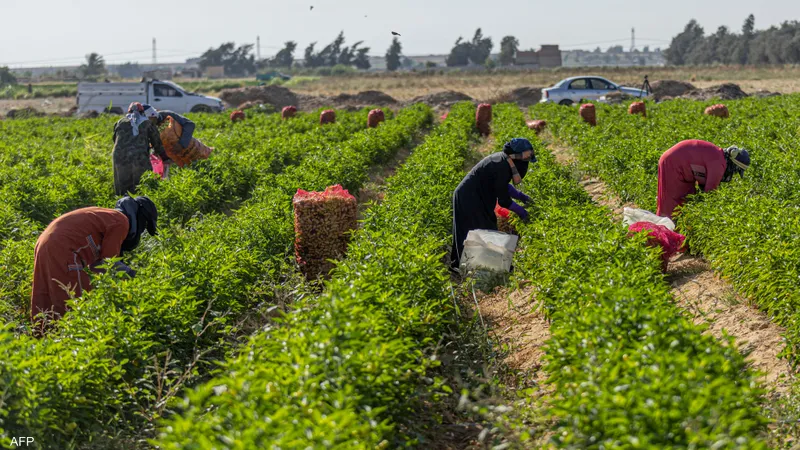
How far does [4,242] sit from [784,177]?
8.15 m

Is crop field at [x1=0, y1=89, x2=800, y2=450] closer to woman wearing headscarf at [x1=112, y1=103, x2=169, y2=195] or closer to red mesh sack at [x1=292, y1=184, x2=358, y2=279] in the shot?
red mesh sack at [x1=292, y1=184, x2=358, y2=279]

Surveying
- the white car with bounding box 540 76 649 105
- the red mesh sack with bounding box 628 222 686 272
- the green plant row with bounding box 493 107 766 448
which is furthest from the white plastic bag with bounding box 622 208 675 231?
the white car with bounding box 540 76 649 105

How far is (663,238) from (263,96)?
120 feet

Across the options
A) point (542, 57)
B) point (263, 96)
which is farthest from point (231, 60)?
point (263, 96)

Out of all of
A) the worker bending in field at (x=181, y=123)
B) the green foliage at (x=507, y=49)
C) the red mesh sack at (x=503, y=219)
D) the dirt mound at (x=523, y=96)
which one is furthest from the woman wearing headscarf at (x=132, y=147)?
the green foliage at (x=507, y=49)

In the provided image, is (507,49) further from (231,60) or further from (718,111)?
(718,111)

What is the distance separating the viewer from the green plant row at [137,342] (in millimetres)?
4086

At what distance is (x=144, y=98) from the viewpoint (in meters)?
30.6

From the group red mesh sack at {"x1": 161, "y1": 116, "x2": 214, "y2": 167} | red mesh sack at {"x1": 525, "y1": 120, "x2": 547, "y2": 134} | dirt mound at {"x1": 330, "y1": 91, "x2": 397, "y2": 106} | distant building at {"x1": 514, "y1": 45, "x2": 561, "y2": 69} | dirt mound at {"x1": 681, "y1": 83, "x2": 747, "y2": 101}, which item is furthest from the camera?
distant building at {"x1": 514, "y1": 45, "x2": 561, "y2": 69}

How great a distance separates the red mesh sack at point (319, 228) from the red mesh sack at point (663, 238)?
268cm

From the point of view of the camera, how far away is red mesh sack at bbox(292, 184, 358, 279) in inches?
305

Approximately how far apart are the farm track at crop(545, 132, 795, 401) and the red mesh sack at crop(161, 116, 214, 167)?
22.6 ft

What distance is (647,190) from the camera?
9305 millimetres

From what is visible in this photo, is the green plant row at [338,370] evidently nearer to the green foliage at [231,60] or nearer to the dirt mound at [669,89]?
the dirt mound at [669,89]
